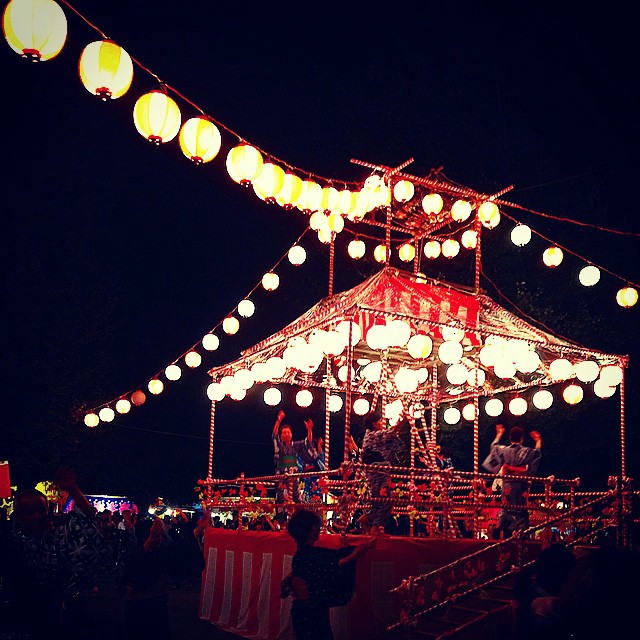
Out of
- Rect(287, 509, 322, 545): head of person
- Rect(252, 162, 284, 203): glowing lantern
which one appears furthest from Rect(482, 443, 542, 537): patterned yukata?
Rect(287, 509, 322, 545): head of person

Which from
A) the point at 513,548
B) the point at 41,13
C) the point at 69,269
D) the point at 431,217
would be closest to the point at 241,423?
the point at 69,269

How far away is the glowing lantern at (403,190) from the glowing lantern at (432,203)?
1.54 feet

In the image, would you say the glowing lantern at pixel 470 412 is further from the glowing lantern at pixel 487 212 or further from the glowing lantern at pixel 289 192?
the glowing lantern at pixel 289 192

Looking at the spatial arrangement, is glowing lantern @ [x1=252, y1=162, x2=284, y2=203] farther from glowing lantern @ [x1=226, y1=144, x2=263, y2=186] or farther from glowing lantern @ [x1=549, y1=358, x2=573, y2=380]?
glowing lantern @ [x1=549, y1=358, x2=573, y2=380]

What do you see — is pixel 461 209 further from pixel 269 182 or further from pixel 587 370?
pixel 269 182

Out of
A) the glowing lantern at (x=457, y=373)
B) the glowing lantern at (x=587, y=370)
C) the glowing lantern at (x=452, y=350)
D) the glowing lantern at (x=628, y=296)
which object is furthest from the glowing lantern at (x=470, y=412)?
the glowing lantern at (x=628, y=296)

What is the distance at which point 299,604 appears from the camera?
18.3ft

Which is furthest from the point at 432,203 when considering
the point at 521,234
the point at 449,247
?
the point at 521,234

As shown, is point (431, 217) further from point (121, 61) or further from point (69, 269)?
point (69, 269)

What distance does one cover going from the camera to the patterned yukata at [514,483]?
36.2 ft

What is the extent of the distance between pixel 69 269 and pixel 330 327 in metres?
16.0

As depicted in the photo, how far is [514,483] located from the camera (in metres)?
11.2

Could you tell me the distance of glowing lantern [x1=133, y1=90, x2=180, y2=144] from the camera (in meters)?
8.45

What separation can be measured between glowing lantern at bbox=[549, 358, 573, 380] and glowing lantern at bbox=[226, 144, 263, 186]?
5.82m
